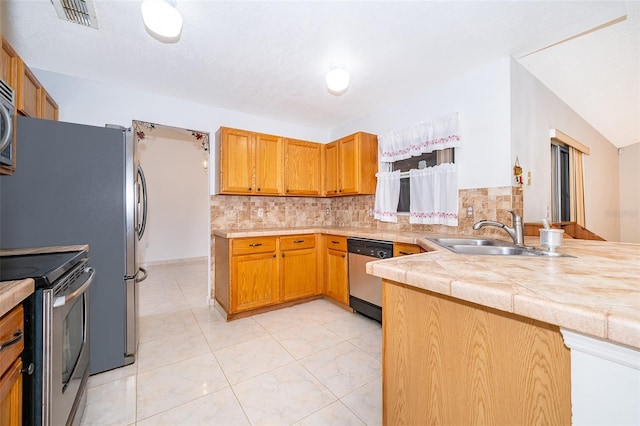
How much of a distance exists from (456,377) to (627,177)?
6.50 meters

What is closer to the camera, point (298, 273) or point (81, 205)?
point (81, 205)

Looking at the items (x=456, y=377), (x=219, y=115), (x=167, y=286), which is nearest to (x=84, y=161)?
(x=219, y=115)

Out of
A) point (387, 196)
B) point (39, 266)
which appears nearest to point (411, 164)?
point (387, 196)

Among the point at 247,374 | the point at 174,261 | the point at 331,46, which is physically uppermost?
the point at 331,46

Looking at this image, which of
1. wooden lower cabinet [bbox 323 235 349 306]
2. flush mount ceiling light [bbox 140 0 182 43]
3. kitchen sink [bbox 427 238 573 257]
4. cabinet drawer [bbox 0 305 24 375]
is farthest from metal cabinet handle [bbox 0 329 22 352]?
wooden lower cabinet [bbox 323 235 349 306]

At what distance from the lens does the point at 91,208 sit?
1.72m

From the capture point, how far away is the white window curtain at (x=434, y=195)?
97.4 inches

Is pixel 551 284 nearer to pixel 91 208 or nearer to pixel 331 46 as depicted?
pixel 331 46

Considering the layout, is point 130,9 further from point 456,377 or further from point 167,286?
point 167,286

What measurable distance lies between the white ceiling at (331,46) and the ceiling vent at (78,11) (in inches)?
2.1

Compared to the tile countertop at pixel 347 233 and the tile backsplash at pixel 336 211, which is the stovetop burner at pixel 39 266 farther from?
the tile backsplash at pixel 336 211

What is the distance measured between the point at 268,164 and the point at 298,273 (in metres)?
1.38

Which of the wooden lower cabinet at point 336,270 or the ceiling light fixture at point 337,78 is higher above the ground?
the ceiling light fixture at point 337,78

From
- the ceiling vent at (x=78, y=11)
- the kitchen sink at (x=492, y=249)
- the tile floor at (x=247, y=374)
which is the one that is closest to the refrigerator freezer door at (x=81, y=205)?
the tile floor at (x=247, y=374)
